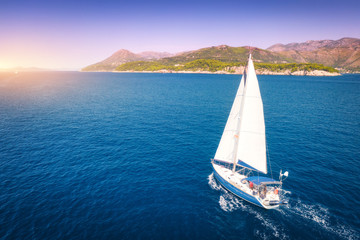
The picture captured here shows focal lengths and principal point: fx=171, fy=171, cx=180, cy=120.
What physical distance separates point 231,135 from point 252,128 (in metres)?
4.07

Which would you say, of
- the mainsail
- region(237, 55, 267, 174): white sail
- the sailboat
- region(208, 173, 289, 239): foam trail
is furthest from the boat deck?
region(237, 55, 267, 174): white sail

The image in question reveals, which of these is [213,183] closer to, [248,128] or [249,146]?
[249,146]

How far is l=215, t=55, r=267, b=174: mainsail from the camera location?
24.6 metres

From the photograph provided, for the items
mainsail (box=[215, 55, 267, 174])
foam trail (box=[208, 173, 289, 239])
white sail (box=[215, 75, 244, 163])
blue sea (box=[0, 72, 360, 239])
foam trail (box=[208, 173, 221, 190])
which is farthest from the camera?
foam trail (box=[208, 173, 221, 190])

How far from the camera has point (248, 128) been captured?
26359 mm

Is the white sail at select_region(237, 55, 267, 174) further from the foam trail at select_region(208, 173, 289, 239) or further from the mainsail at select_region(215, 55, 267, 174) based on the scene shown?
the foam trail at select_region(208, 173, 289, 239)

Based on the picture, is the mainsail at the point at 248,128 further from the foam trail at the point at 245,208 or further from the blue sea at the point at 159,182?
the blue sea at the point at 159,182

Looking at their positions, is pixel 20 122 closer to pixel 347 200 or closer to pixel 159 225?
pixel 159 225

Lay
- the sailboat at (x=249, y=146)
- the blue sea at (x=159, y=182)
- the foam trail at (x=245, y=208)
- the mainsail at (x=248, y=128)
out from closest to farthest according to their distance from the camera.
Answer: the foam trail at (x=245, y=208), the blue sea at (x=159, y=182), the sailboat at (x=249, y=146), the mainsail at (x=248, y=128)

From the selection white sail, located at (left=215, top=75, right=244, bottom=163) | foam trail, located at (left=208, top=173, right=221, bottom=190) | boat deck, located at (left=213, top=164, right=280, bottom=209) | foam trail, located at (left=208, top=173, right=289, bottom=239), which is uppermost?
white sail, located at (left=215, top=75, right=244, bottom=163)

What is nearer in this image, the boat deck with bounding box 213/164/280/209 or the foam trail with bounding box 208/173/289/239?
the foam trail with bounding box 208/173/289/239

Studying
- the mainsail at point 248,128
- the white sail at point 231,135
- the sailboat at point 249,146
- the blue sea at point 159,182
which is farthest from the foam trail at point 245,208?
the mainsail at point 248,128

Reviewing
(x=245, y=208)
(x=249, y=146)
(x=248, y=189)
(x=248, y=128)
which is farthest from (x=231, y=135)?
(x=245, y=208)

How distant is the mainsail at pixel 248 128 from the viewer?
2458 cm
